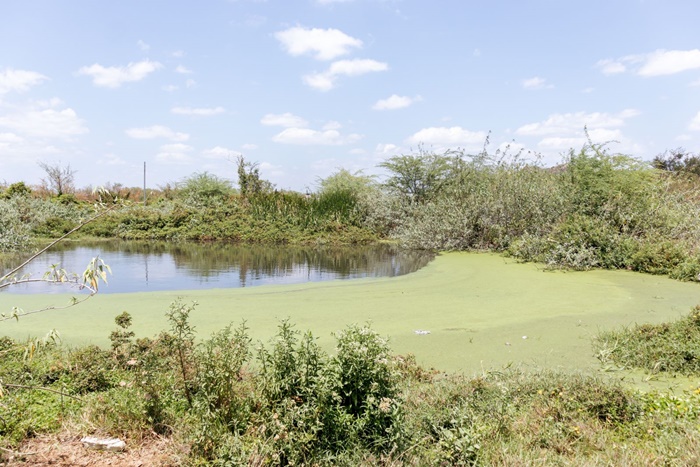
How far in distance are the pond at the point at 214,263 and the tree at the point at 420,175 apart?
2.92 metres

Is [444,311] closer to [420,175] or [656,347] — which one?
[656,347]

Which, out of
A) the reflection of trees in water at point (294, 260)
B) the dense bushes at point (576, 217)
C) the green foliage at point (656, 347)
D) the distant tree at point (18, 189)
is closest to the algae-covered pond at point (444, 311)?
the green foliage at point (656, 347)

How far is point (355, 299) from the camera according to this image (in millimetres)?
6859

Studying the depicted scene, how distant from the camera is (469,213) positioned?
13.4 m

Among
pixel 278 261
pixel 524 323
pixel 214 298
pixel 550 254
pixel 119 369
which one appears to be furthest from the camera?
pixel 278 261

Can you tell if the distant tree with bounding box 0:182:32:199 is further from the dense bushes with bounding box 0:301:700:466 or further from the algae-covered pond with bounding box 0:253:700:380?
the dense bushes with bounding box 0:301:700:466

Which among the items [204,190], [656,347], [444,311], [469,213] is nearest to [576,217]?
[469,213]

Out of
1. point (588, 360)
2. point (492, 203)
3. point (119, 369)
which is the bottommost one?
point (588, 360)

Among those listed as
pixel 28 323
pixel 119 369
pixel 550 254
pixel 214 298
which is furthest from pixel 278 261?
pixel 119 369

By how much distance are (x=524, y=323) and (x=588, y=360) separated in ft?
4.48

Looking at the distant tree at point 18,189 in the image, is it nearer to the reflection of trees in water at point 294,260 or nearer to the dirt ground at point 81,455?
the reflection of trees in water at point 294,260

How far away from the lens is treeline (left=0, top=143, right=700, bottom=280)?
32.2 ft

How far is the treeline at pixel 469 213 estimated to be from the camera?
9.81 metres

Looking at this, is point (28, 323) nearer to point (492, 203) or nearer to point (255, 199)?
point (492, 203)
